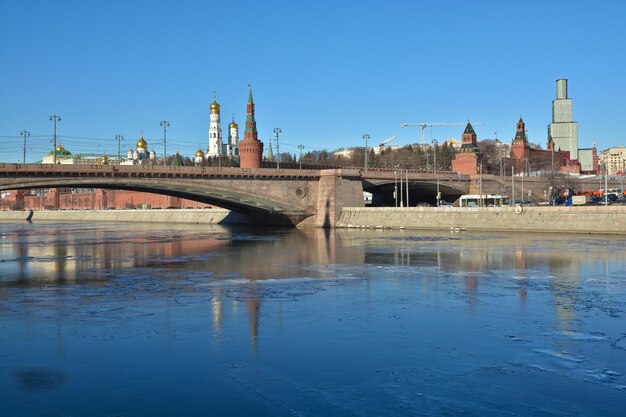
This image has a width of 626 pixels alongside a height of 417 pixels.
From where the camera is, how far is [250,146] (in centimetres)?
8519

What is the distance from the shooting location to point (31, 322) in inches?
604

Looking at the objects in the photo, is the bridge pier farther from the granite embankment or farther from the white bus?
the white bus

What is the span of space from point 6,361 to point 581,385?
32.1 feet

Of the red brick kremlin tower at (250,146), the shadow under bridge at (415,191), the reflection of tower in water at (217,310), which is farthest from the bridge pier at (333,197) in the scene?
the reflection of tower in water at (217,310)

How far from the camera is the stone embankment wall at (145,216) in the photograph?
8338 cm

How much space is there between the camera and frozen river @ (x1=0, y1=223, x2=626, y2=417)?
9.77 metres

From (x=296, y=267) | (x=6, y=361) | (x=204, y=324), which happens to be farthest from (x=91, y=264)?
(x=6, y=361)

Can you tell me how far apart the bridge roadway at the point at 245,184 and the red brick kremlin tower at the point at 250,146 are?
41.5 feet

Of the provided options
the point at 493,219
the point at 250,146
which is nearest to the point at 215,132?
the point at 250,146

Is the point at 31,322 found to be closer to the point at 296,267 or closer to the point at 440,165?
the point at 296,267

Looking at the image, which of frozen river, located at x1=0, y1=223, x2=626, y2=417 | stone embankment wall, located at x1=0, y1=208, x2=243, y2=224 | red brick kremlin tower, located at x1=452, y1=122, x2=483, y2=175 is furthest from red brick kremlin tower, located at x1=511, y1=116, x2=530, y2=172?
frozen river, located at x1=0, y1=223, x2=626, y2=417

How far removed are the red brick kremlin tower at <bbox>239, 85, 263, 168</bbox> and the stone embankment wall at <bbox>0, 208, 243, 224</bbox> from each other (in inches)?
286

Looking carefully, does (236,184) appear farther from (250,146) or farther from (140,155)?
(140,155)

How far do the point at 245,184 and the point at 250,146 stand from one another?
26441 millimetres
